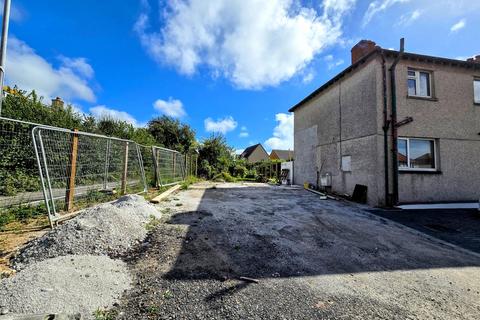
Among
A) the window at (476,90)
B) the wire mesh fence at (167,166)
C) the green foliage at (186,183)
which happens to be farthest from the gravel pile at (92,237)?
the window at (476,90)

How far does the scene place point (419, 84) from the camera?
8812 mm

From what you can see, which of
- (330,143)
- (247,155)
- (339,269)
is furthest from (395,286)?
(247,155)

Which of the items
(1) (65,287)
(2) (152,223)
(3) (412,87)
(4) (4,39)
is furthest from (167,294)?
(3) (412,87)

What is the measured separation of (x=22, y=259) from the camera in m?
2.72

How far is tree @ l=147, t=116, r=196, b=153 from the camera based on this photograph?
71.3ft

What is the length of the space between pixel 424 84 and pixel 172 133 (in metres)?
19.3

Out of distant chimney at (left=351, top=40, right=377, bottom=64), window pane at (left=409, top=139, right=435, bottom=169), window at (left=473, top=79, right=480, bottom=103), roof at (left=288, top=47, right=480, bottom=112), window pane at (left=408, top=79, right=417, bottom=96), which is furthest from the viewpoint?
distant chimney at (left=351, top=40, right=377, bottom=64)

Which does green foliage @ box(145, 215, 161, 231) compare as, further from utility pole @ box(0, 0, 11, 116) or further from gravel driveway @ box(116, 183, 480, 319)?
utility pole @ box(0, 0, 11, 116)

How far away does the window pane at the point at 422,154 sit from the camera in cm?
856

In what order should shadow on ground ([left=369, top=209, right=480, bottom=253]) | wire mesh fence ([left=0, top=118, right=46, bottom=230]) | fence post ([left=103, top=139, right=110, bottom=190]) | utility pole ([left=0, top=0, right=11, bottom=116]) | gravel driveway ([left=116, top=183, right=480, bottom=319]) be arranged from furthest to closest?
fence post ([left=103, top=139, right=110, bottom=190]), wire mesh fence ([left=0, top=118, right=46, bottom=230]), shadow on ground ([left=369, top=209, right=480, bottom=253]), utility pole ([left=0, top=0, right=11, bottom=116]), gravel driveway ([left=116, top=183, right=480, bottom=319])

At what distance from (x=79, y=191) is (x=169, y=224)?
2.24 m

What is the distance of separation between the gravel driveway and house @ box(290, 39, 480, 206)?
3.95m

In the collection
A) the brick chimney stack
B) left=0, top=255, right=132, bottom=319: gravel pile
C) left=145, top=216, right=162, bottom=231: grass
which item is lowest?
left=0, top=255, right=132, bottom=319: gravel pile

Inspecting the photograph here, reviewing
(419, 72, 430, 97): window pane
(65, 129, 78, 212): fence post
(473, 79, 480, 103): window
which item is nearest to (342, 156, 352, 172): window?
(419, 72, 430, 97): window pane
